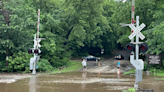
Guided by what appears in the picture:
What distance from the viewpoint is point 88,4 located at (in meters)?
38.3

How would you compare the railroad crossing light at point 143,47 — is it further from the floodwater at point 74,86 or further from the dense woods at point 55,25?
the dense woods at point 55,25

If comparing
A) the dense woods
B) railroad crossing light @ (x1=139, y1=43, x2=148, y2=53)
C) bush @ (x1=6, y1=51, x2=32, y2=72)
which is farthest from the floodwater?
the dense woods

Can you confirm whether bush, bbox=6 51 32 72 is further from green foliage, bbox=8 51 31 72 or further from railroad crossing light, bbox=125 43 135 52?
railroad crossing light, bbox=125 43 135 52

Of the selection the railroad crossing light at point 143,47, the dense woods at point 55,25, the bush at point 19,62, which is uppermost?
the dense woods at point 55,25

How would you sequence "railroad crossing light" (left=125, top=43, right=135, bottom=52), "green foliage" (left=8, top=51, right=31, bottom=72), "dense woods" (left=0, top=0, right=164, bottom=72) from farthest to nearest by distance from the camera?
"dense woods" (left=0, top=0, right=164, bottom=72), "green foliage" (left=8, top=51, right=31, bottom=72), "railroad crossing light" (left=125, top=43, right=135, bottom=52)

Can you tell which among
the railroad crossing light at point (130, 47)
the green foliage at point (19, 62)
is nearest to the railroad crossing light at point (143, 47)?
the railroad crossing light at point (130, 47)

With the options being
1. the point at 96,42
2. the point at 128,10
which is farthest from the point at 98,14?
the point at 96,42

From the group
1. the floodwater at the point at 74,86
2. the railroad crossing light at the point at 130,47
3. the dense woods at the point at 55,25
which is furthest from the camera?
the dense woods at the point at 55,25

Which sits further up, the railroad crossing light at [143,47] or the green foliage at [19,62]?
the railroad crossing light at [143,47]

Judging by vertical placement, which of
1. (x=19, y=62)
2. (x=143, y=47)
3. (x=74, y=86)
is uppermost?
(x=143, y=47)

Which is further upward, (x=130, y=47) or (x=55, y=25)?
(x=55, y=25)

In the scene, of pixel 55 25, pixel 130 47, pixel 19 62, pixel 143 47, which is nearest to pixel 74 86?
pixel 130 47

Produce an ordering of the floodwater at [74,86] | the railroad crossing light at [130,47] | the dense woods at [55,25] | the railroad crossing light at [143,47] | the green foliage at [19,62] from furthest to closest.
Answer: the dense woods at [55,25] < the green foliage at [19,62] < the floodwater at [74,86] < the railroad crossing light at [130,47] < the railroad crossing light at [143,47]

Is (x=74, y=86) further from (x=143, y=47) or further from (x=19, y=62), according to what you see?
(x=19, y=62)
